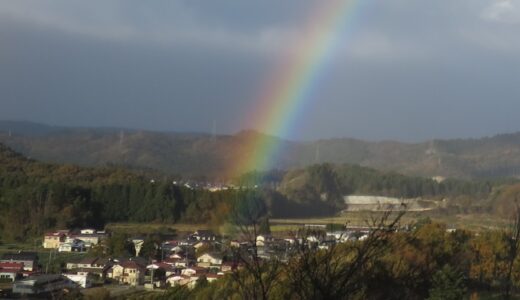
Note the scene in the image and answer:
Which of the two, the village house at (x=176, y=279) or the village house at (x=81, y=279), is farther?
the village house at (x=176, y=279)

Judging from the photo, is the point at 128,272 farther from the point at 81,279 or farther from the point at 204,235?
the point at 204,235

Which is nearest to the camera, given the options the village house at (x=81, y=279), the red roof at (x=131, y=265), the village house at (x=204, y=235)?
the village house at (x=81, y=279)

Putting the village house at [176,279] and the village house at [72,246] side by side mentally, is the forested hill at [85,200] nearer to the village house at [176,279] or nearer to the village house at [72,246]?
the village house at [72,246]

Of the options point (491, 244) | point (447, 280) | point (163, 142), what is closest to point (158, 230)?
point (491, 244)

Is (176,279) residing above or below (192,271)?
below

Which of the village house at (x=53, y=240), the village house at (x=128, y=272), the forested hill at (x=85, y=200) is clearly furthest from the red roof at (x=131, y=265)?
the forested hill at (x=85, y=200)

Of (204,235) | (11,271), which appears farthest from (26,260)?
(204,235)

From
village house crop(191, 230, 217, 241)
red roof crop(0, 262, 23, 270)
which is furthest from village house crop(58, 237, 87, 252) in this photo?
red roof crop(0, 262, 23, 270)

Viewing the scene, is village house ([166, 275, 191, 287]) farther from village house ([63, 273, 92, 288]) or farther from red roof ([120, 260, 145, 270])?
village house ([63, 273, 92, 288])

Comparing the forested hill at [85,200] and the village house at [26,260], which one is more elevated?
the forested hill at [85,200]
